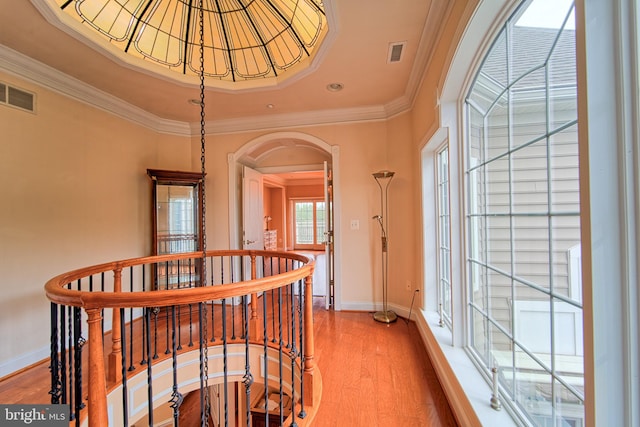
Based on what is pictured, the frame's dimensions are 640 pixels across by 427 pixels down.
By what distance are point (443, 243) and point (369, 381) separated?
1.44 m

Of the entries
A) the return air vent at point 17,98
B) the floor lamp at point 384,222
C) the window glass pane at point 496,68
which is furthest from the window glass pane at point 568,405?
the return air vent at point 17,98

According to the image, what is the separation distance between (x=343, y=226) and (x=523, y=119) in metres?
2.46

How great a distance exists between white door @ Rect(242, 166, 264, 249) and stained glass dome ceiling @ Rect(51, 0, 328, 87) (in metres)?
1.45

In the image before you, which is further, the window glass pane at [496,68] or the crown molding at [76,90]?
the crown molding at [76,90]

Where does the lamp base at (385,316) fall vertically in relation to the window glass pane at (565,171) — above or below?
below

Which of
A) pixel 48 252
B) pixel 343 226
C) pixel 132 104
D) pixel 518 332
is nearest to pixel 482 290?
pixel 518 332

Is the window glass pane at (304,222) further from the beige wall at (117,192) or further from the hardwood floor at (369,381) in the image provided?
the hardwood floor at (369,381)

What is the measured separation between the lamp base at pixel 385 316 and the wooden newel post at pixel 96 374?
2587 millimetres

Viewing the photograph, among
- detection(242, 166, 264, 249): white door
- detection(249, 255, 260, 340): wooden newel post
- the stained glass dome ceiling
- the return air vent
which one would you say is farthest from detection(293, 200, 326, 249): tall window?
the return air vent

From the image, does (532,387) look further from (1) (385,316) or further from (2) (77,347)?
(2) (77,347)

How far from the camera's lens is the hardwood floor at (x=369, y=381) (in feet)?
5.53

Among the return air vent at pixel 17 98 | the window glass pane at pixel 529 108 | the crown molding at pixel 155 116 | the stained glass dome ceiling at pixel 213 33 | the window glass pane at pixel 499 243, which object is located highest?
the stained glass dome ceiling at pixel 213 33

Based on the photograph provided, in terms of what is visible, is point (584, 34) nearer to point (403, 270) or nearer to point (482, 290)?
point (482, 290)

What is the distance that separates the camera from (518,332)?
127cm
